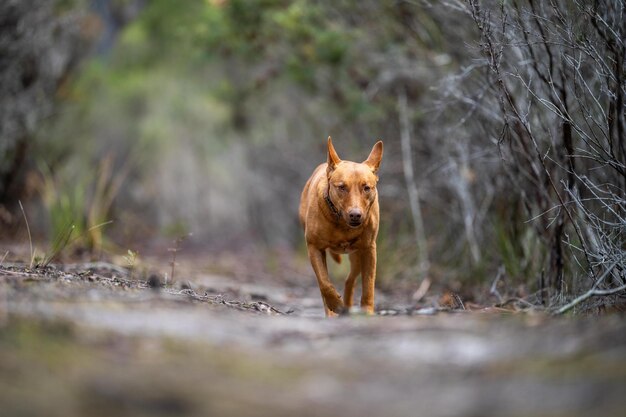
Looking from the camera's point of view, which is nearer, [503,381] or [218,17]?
[503,381]

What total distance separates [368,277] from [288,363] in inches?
116

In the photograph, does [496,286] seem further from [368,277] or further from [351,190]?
[351,190]

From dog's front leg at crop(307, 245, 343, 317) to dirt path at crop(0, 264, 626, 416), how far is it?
1678 mm

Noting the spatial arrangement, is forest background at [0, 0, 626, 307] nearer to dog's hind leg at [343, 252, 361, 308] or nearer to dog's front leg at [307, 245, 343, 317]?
dog's hind leg at [343, 252, 361, 308]

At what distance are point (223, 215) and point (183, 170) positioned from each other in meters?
1.37

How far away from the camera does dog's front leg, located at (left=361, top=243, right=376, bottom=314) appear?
20.6 ft

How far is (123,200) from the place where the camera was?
15.7 m

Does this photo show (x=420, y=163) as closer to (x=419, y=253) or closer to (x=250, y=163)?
(x=419, y=253)

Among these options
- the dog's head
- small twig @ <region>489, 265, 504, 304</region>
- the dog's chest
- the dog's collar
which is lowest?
small twig @ <region>489, 265, 504, 304</region>

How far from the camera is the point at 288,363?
349 centimetres

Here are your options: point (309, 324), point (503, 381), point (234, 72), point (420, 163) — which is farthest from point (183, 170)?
point (503, 381)

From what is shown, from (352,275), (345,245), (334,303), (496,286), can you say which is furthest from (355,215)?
(496,286)

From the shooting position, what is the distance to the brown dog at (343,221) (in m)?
6.15

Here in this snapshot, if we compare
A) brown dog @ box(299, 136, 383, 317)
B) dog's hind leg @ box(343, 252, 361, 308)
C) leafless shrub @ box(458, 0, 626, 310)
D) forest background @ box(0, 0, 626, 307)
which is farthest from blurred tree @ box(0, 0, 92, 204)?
leafless shrub @ box(458, 0, 626, 310)
